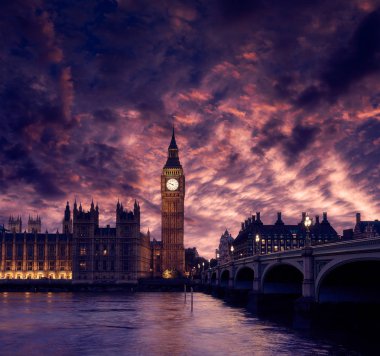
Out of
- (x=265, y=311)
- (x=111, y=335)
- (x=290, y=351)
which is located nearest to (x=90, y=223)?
(x=265, y=311)

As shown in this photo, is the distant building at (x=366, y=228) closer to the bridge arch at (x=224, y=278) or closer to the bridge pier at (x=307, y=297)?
the bridge arch at (x=224, y=278)

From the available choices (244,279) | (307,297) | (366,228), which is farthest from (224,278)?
(307,297)

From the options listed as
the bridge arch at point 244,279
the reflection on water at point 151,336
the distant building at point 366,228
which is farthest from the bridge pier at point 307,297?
the distant building at point 366,228

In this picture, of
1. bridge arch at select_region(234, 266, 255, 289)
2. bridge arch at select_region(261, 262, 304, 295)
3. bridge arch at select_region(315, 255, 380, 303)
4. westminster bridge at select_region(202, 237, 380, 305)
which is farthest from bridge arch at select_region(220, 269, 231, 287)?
bridge arch at select_region(315, 255, 380, 303)

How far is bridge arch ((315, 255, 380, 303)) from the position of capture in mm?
44812

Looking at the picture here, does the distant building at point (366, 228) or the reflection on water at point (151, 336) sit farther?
the distant building at point (366, 228)

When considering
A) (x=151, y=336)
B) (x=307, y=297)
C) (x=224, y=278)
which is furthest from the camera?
(x=224, y=278)

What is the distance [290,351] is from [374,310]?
15.5 m

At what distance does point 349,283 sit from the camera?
49.8 m

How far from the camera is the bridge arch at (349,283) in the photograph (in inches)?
1764

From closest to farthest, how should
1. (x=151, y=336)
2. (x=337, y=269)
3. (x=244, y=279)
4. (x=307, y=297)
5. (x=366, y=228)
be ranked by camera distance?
(x=337, y=269)
(x=151, y=336)
(x=307, y=297)
(x=244, y=279)
(x=366, y=228)

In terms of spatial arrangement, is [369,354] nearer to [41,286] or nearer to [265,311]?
[265,311]

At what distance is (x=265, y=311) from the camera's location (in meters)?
70.0

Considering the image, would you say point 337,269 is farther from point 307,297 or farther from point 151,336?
point 151,336
